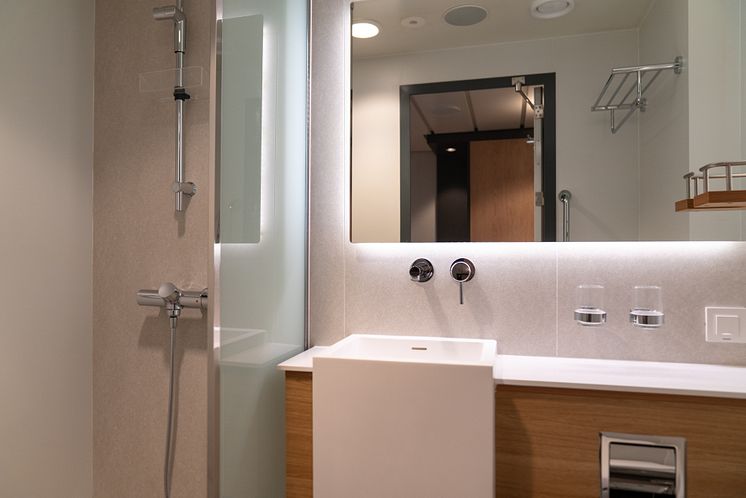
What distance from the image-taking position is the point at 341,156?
169 cm

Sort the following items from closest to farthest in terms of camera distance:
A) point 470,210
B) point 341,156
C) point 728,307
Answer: point 728,307 < point 470,210 < point 341,156

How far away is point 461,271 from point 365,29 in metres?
0.95

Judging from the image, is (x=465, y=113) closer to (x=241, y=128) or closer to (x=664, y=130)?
(x=664, y=130)

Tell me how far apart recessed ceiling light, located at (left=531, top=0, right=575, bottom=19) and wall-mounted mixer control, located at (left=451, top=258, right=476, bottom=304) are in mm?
852

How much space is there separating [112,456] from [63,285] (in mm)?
691

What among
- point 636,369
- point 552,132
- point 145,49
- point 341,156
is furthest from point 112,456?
point 552,132

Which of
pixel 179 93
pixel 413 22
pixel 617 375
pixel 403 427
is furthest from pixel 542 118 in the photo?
pixel 179 93

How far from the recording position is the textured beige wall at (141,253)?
68.0 inches

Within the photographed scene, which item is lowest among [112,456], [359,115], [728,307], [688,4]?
[112,456]

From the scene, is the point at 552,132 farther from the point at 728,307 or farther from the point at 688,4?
the point at 728,307

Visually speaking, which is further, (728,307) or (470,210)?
(470,210)

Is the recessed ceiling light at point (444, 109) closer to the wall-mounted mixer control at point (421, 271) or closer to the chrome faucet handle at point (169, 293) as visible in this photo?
the wall-mounted mixer control at point (421, 271)

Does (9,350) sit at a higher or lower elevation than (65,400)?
higher

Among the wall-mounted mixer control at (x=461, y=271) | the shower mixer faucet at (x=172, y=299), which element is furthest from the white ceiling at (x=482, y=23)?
the shower mixer faucet at (x=172, y=299)
